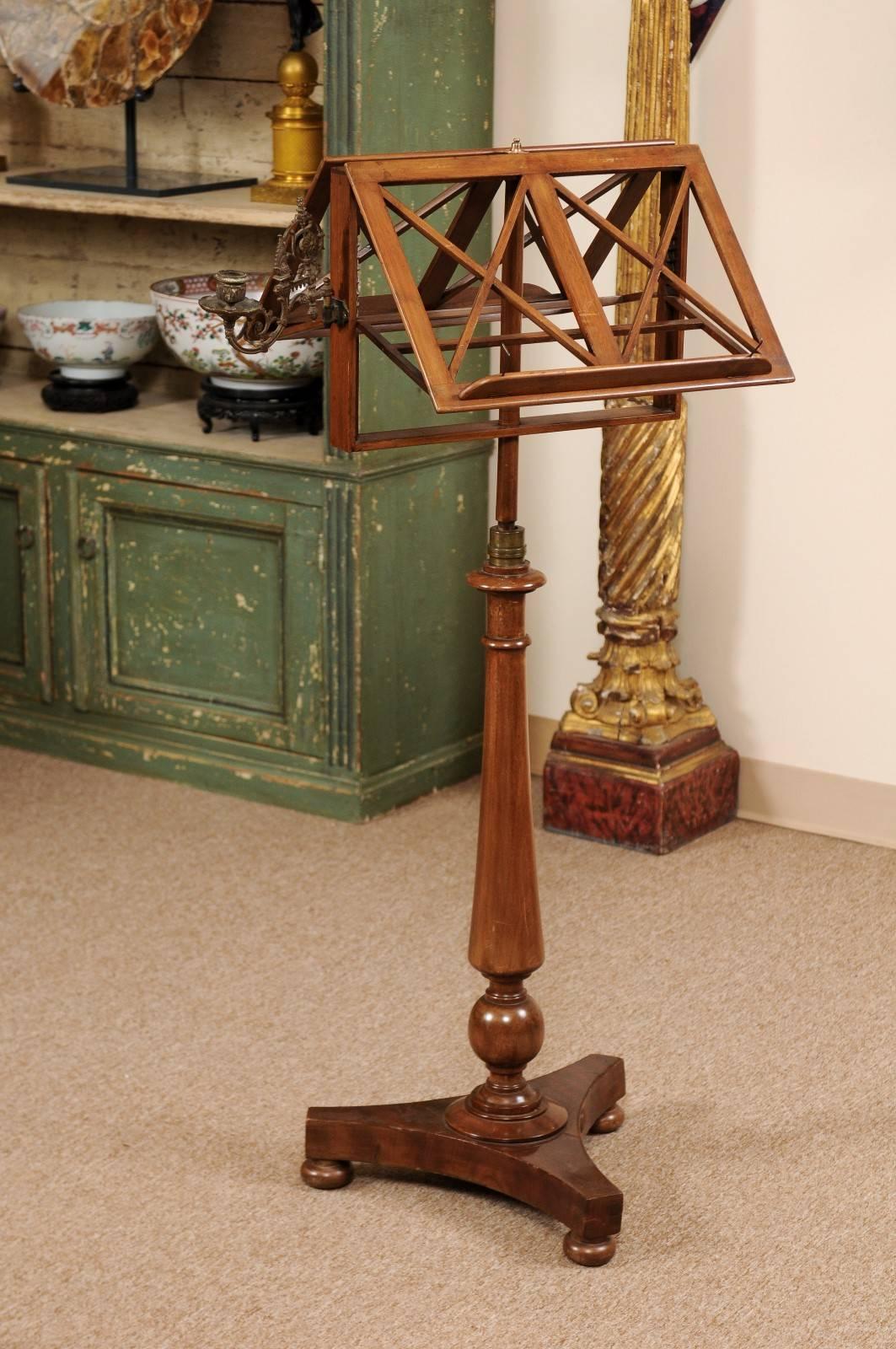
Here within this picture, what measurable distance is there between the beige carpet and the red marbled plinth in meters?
0.05

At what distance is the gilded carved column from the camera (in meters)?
3.12

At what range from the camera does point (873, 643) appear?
126 inches

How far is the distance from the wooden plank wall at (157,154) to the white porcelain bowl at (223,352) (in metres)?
0.35

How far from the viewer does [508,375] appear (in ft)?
5.71

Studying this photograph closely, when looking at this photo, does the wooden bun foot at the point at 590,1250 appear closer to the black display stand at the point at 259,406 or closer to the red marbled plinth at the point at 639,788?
the red marbled plinth at the point at 639,788

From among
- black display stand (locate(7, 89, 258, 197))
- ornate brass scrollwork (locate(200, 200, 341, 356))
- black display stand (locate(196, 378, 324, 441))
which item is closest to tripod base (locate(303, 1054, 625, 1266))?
ornate brass scrollwork (locate(200, 200, 341, 356))

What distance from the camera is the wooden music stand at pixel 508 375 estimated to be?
176cm

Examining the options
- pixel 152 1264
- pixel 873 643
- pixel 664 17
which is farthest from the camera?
pixel 873 643

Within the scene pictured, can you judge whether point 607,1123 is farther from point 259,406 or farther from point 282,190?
point 282,190

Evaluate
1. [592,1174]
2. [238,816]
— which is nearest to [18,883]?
[238,816]

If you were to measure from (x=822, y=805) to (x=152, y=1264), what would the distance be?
1.67 m

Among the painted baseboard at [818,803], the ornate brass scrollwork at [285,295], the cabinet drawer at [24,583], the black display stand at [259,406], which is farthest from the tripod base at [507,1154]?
the cabinet drawer at [24,583]

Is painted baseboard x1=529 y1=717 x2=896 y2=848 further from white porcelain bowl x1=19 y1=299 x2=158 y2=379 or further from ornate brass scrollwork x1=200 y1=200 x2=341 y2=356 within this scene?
ornate brass scrollwork x1=200 y1=200 x2=341 y2=356

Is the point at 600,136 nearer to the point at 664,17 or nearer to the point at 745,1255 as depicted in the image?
the point at 664,17
